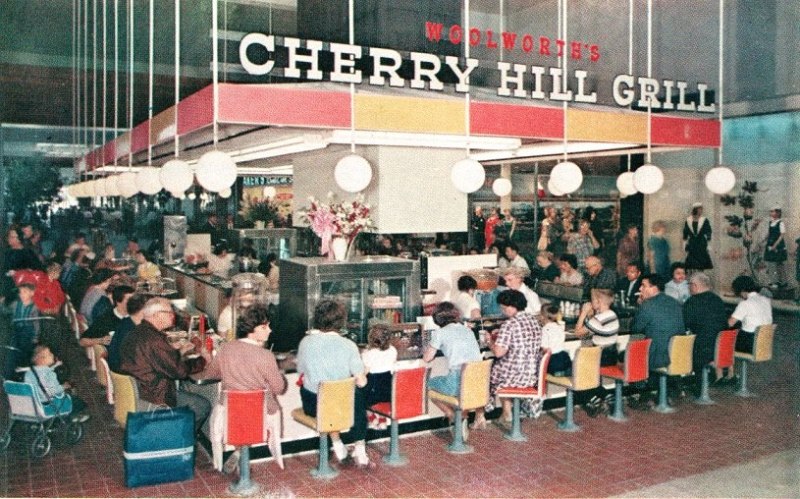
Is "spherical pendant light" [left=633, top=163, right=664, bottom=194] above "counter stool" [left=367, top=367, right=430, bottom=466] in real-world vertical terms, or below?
above

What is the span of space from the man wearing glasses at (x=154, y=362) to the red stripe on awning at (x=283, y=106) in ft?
5.28

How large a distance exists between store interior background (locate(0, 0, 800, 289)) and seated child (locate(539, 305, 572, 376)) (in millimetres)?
2529

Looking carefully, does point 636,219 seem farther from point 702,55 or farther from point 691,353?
point 691,353

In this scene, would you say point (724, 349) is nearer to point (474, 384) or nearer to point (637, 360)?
point (637, 360)

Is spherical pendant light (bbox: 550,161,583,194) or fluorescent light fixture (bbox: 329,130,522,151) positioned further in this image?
fluorescent light fixture (bbox: 329,130,522,151)

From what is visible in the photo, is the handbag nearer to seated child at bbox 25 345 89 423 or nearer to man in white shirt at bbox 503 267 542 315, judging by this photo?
seated child at bbox 25 345 89 423

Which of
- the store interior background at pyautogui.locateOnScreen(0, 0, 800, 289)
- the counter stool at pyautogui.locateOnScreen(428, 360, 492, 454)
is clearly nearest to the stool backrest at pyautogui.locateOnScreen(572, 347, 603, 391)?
the counter stool at pyautogui.locateOnScreen(428, 360, 492, 454)

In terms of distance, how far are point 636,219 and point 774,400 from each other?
758 cm

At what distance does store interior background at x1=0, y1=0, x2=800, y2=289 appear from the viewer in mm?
11203

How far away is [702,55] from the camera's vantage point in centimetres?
1230

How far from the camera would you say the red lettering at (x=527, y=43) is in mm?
7168

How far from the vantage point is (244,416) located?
15.1ft

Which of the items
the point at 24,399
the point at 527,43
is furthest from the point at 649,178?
the point at 24,399

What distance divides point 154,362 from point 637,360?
3.96 metres
